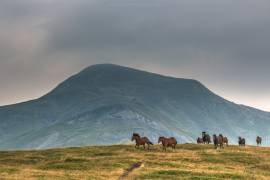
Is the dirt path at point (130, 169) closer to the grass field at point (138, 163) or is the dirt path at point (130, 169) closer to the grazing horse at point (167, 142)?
the grass field at point (138, 163)

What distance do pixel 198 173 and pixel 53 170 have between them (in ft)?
66.0

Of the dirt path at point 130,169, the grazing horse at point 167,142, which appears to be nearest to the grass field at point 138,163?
the dirt path at point 130,169

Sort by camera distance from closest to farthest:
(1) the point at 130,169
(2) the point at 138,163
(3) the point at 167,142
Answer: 1. (1) the point at 130,169
2. (2) the point at 138,163
3. (3) the point at 167,142

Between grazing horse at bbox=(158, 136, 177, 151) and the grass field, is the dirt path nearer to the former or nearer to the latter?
the grass field

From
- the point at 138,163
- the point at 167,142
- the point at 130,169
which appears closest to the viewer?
the point at 130,169

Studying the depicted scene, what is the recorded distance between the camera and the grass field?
63812mm

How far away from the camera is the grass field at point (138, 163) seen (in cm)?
6381

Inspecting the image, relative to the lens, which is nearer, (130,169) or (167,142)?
(130,169)

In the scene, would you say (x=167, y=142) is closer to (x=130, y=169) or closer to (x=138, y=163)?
(x=138, y=163)

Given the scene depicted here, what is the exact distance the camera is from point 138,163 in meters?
74.0

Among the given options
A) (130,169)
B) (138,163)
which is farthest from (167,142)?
(130,169)

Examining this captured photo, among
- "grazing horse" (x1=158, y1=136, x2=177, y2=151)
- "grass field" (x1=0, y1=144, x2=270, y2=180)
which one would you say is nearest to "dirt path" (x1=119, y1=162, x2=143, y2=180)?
"grass field" (x1=0, y1=144, x2=270, y2=180)

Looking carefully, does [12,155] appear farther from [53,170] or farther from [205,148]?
[205,148]

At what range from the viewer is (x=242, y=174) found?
65.8 metres
